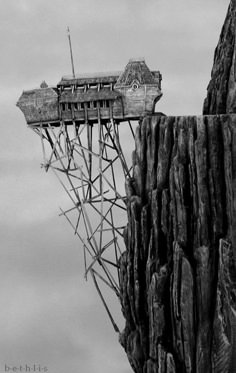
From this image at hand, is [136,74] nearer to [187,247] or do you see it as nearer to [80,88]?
[80,88]

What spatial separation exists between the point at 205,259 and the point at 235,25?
752 centimetres

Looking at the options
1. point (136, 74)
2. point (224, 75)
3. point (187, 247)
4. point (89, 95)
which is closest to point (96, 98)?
point (89, 95)

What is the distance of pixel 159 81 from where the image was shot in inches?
1121

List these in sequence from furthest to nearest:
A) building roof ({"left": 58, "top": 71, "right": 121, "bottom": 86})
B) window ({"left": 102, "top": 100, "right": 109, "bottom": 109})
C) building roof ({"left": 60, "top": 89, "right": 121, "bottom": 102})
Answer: building roof ({"left": 58, "top": 71, "right": 121, "bottom": 86}), window ({"left": 102, "top": 100, "right": 109, "bottom": 109}), building roof ({"left": 60, "top": 89, "right": 121, "bottom": 102})

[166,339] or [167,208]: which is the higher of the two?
[167,208]

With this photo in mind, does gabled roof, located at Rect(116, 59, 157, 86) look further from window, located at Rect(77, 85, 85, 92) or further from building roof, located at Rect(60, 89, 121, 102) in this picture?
window, located at Rect(77, 85, 85, 92)

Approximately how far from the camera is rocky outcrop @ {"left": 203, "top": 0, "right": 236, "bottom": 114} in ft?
82.7

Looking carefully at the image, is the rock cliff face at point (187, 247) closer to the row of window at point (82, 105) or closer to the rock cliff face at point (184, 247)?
the rock cliff face at point (184, 247)

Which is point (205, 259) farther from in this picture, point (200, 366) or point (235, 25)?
point (235, 25)

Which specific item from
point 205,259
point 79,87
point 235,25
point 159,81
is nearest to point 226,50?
point 235,25

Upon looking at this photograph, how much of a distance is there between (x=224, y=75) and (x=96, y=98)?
429 cm

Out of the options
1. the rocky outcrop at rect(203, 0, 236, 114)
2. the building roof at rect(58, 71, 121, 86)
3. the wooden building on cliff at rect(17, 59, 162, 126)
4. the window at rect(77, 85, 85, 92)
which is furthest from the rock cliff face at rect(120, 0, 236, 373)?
the window at rect(77, 85, 85, 92)

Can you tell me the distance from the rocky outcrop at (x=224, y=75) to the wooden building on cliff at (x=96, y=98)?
2.31m

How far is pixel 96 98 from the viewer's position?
28391 mm
